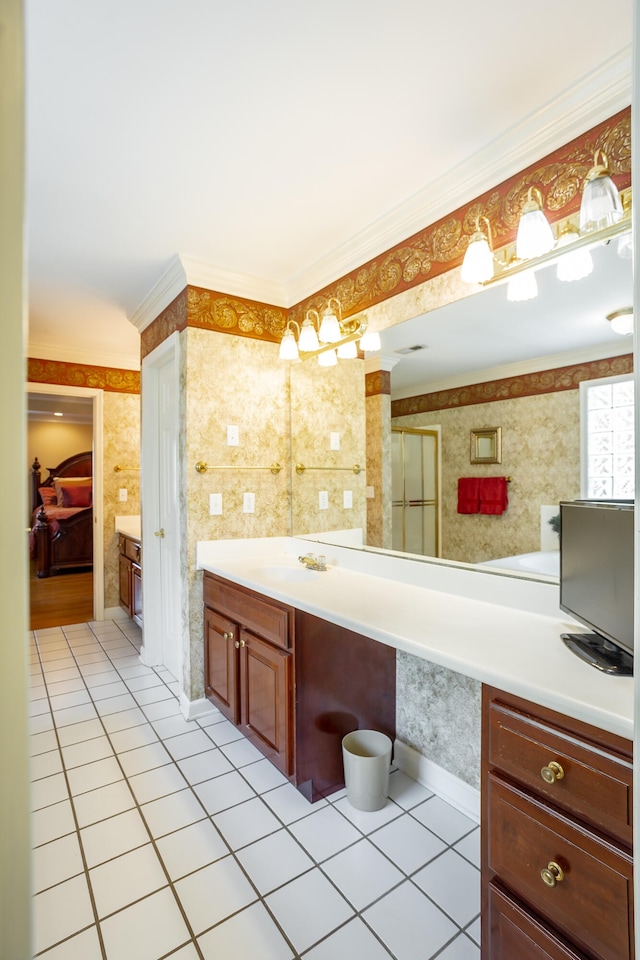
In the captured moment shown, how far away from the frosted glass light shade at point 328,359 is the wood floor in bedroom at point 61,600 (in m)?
3.39

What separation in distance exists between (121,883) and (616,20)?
2863 millimetres

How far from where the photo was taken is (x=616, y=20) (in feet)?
3.85

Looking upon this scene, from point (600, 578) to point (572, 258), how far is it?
3.27 ft

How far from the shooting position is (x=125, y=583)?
4.17 meters

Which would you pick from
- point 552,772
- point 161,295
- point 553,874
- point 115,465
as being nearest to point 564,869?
point 553,874

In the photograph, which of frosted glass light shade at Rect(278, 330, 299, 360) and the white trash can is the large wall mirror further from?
the white trash can

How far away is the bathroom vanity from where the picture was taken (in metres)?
0.89

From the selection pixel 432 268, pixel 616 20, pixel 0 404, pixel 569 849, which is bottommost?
pixel 569 849

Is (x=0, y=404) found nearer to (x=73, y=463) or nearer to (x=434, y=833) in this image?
(x=434, y=833)

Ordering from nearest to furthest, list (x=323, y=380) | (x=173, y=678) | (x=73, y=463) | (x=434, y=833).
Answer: (x=434, y=833), (x=323, y=380), (x=173, y=678), (x=73, y=463)

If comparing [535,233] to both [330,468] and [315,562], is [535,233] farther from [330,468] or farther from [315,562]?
[315,562]

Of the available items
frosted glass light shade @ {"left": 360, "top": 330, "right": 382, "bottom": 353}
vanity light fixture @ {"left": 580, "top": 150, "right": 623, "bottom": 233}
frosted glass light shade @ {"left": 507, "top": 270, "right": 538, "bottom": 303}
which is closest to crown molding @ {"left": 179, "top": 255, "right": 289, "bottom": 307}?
frosted glass light shade @ {"left": 360, "top": 330, "right": 382, "bottom": 353}

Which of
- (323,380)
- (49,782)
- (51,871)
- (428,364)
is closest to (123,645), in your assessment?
(49,782)

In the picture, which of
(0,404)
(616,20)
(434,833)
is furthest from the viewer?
(434,833)
